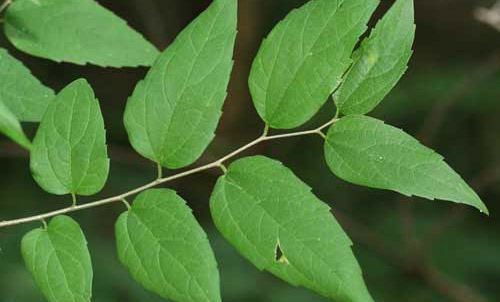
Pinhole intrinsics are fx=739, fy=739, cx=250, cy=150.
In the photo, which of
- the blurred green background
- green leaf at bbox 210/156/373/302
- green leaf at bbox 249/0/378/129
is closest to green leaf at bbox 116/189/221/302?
green leaf at bbox 210/156/373/302

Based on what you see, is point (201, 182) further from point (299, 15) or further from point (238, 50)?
point (299, 15)

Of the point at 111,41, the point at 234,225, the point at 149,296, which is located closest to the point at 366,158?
the point at 234,225

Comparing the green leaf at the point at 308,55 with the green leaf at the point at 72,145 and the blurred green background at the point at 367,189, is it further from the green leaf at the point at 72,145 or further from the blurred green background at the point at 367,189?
the blurred green background at the point at 367,189

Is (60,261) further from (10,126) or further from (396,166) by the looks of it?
(396,166)

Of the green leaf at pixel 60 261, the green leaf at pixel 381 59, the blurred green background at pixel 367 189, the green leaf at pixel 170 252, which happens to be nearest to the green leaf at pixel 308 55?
the green leaf at pixel 381 59

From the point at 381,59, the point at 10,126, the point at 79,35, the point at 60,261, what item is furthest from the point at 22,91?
the point at 381,59

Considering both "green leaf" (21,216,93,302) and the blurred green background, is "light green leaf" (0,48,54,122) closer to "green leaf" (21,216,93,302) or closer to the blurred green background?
"green leaf" (21,216,93,302)

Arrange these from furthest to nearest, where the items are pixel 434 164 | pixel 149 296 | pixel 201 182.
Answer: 1. pixel 201 182
2. pixel 149 296
3. pixel 434 164
